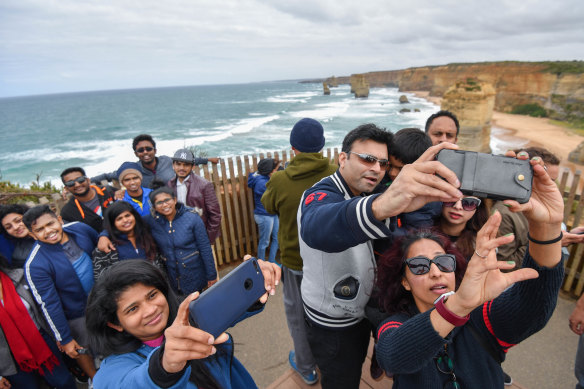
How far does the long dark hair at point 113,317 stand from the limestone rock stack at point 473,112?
27.1m

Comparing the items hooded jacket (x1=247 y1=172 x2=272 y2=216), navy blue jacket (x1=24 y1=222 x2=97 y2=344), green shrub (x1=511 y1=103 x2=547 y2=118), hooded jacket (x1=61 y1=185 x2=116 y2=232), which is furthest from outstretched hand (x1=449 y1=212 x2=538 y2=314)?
green shrub (x1=511 y1=103 x2=547 y2=118)

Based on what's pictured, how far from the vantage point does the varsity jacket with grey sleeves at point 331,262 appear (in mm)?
1255

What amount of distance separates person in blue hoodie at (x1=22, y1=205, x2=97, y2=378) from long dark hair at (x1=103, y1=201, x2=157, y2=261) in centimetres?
27

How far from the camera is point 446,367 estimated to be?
142cm

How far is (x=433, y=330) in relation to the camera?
113cm

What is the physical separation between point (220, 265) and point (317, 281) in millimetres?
3752

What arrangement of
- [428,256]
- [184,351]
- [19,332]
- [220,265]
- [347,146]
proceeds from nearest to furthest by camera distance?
[184,351] → [428,256] → [347,146] → [19,332] → [220,265]

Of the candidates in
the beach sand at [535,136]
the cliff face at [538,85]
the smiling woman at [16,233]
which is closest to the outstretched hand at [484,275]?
the smiling woman at [16,233]

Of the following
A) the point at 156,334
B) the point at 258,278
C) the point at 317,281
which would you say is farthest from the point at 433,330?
the point at 156,334

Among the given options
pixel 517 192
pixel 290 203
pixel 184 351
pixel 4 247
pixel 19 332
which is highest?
pixel 517 192

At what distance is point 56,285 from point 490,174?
340cm

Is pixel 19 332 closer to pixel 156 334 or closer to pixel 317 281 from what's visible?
pixel 156 334

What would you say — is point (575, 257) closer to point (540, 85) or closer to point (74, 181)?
point (74, 181)

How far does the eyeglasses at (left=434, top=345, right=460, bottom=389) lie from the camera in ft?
4.57
